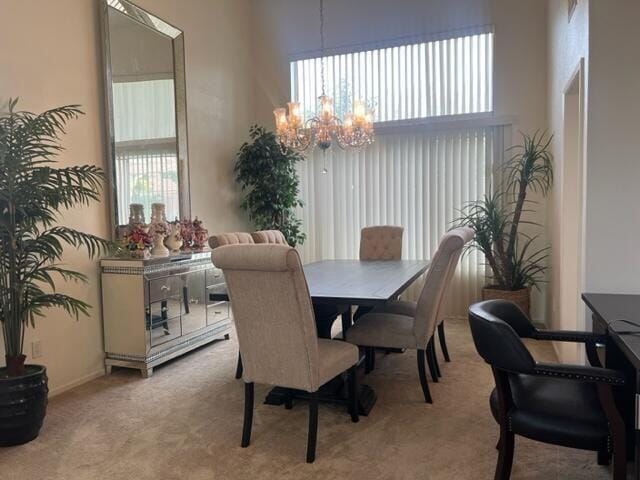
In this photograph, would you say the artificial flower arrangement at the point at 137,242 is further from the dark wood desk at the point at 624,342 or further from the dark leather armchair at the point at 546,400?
the dark wood desk at the point at 624,342

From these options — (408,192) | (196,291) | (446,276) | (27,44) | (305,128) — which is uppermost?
(27,44)

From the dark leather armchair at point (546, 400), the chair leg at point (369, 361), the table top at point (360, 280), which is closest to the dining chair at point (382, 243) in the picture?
the table top at point (360, 280)

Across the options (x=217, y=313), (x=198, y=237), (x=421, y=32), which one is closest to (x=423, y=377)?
(x=217, y=313)

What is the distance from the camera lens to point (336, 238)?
563cm

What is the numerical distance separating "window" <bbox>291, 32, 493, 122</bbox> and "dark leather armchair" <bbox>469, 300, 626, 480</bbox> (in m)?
3.71

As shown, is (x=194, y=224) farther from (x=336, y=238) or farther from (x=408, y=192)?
(x=408, y=192)

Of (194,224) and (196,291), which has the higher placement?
(194,224)

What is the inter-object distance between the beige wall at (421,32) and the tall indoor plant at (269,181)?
0.79 m

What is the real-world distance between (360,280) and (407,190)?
2.46 metres

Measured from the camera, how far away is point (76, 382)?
3.33 meters

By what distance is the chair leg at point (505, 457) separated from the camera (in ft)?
5.89

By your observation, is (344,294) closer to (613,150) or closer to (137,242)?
(613,150)

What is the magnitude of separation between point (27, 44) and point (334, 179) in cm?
336

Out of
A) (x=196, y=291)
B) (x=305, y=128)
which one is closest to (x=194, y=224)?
(x=196, y=291)
